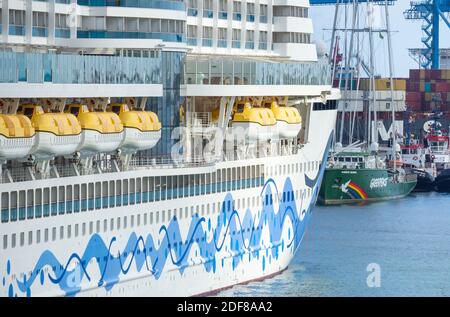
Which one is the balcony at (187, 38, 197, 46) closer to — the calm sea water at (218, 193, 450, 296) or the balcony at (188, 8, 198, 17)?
the balcony at (188, 8, 198, 17)

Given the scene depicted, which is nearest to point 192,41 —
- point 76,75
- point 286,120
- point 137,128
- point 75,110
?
point 286,120

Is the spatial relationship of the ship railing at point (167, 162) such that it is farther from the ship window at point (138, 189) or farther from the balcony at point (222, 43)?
the balcony at point (222, 43)

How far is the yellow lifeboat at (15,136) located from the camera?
3731 centimetres

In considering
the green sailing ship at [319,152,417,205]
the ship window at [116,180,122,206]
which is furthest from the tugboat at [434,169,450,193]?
the ship window at [116,180,122,206]

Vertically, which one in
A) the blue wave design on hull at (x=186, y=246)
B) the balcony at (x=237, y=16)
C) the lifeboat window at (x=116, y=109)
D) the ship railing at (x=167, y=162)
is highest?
the balcony at (x=237, y=16)

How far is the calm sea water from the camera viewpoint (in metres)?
50.9

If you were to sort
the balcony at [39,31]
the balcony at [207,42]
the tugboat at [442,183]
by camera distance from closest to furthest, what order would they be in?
the balcony at [39,31] → the balcony at [207,42] → the tugboat at [442,183]

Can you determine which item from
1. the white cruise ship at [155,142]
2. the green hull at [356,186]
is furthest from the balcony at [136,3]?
the green hull at [356,186]

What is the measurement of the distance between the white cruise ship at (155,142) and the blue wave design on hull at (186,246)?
44 millimetres

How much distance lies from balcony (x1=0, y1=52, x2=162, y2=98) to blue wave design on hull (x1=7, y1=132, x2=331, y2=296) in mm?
3183

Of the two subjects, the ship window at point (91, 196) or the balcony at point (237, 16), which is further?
the balcony at point (237, 16)

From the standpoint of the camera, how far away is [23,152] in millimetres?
38000

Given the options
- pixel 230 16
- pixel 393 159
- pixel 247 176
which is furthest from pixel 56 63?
pixel 393 159
